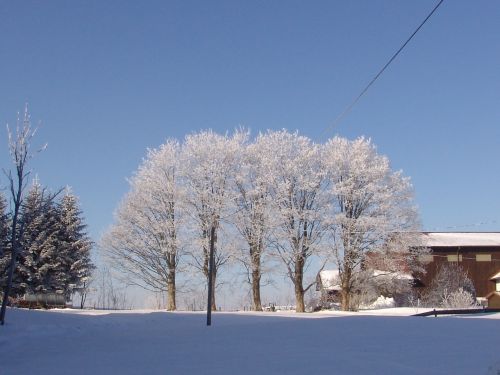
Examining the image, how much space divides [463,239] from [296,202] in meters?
33.0

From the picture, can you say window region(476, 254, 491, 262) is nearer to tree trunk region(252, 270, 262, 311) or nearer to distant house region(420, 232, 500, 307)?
distant house region(420, 232, 500, 307)

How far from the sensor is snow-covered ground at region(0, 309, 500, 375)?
33.7ft

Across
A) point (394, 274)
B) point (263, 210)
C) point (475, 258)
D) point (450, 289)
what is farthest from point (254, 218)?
point (475, 258)

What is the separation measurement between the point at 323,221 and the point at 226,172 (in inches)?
303

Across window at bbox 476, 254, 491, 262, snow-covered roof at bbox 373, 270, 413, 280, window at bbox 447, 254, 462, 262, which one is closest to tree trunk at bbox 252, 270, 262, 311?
snow-covered roof at bbox 373, 270, 413, 280

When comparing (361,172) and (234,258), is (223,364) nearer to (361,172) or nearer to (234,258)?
(234,258)

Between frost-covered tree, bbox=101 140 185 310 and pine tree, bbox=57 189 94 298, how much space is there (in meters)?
5.07

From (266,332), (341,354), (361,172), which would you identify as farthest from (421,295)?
(341,354)

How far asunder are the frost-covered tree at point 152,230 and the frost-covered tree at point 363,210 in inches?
435

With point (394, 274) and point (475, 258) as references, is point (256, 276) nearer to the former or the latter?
point (394, 274)

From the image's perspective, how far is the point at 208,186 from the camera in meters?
39.5

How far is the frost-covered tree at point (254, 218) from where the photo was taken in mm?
38156

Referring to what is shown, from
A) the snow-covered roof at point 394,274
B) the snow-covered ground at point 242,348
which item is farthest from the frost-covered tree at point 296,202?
the snow-covered ground at point 242,348

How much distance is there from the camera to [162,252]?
39281 millimetres
